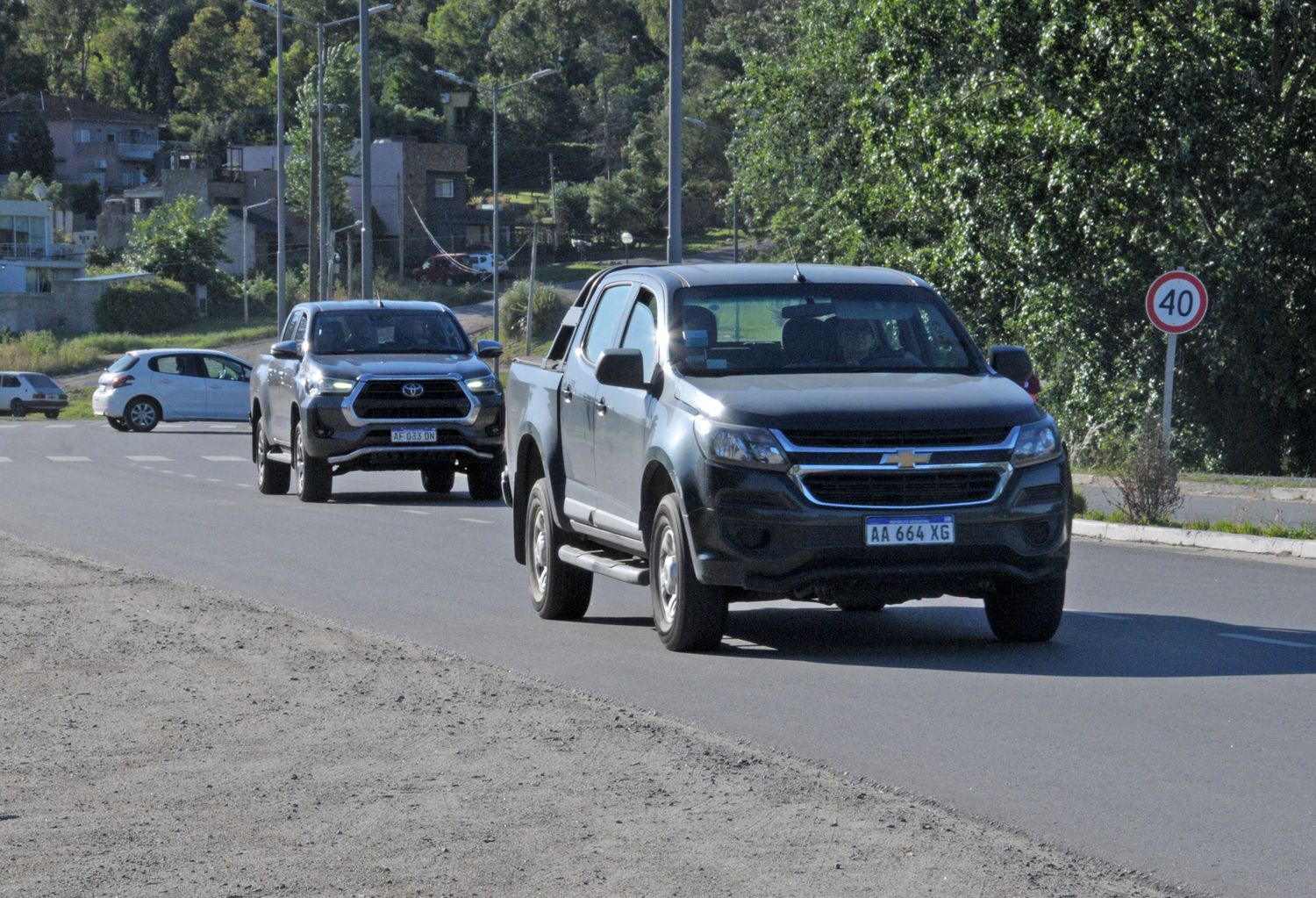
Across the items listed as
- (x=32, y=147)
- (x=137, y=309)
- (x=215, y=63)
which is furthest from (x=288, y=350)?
(x=215, y=63)

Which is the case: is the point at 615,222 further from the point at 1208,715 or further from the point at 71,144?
the point at 1208,715

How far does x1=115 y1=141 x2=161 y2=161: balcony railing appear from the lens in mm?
153875

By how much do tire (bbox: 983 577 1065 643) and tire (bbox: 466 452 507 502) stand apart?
1123cm

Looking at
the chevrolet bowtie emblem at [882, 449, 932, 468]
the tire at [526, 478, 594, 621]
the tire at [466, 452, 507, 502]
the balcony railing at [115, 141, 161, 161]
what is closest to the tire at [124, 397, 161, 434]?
the tire at [466, 452, 507, 502]

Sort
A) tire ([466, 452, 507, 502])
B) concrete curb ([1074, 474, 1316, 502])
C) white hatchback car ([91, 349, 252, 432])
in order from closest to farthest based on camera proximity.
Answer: tire ([466, 452, 507, 502]), concrete curb ([1074, 474, 1316, 502]), white hatchback car ([91, 349, 252, 432])

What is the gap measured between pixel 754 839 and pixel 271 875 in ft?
4.64

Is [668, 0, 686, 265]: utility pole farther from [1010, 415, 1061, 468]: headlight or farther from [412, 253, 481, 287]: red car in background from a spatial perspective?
[412, 253, 481, 287]: red car in background

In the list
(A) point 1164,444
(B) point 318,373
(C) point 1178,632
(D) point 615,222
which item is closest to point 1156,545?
(A) point 1164,444

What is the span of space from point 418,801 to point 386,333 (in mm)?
15733

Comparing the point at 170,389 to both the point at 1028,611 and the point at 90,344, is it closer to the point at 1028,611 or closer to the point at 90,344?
the point at 1028,611

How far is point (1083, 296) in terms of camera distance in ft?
97.0

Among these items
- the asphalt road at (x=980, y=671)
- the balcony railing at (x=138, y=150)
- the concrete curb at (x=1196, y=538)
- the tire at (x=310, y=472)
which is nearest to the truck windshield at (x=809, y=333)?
the asphalt road at (x=980, y=671)

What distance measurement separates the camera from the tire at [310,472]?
21094mm

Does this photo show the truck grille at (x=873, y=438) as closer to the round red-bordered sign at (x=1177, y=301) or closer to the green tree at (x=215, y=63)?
the round red-bordered sign at (x=1177, y=301)
